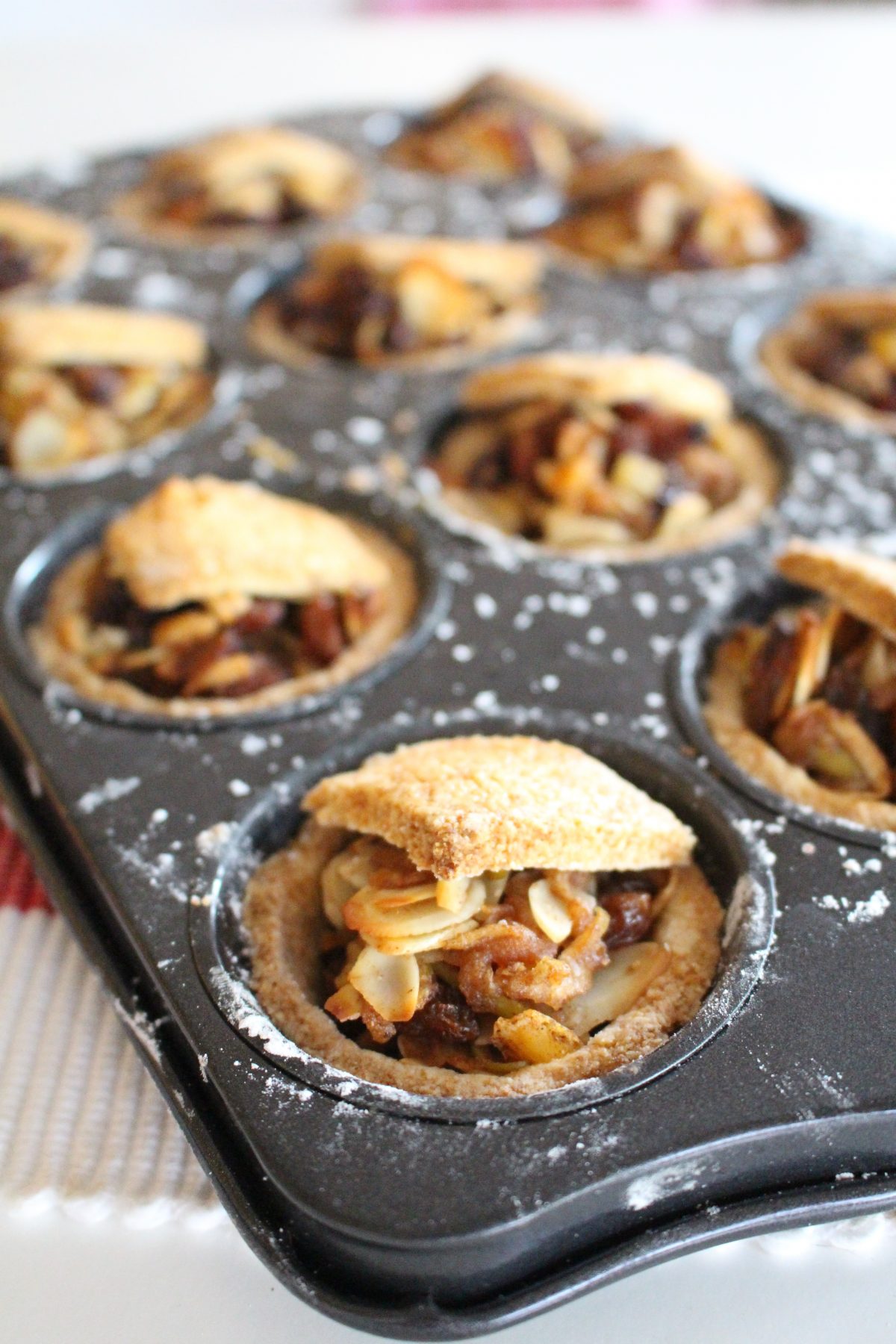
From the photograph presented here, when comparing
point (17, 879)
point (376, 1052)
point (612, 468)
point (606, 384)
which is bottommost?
point (17, 879)

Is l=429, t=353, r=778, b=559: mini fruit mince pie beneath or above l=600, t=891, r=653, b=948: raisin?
above

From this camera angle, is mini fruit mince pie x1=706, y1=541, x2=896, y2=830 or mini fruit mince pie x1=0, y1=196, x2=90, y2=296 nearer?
mini fruit mince pie x1=706, y1=541, x2=896, y2=830

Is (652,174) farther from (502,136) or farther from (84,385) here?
(84,385)

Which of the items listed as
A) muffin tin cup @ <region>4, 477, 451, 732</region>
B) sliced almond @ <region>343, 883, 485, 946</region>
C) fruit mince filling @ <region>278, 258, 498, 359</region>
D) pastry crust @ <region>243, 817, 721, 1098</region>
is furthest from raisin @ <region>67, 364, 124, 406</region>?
sliced almond @ <region>343, 883, 485, 946</region>

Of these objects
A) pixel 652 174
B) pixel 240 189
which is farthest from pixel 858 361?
pixel 240 189

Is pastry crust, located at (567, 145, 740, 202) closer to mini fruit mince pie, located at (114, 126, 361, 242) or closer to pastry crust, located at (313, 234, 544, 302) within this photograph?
pastry crust, located at (313, 234, 544, 302)

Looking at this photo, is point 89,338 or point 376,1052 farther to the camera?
point 89,338

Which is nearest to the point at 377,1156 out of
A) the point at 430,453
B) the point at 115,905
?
the point at 115,905
